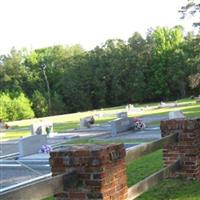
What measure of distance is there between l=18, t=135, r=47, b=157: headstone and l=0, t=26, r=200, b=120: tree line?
5695 centimetres

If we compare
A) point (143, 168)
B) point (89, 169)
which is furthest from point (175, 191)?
point (143, 168)

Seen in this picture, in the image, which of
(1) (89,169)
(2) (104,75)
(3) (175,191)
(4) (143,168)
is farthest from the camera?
(2) (104,75)

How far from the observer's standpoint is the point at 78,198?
4086 millimetres

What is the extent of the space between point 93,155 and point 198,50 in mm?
31867

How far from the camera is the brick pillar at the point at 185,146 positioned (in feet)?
22.3

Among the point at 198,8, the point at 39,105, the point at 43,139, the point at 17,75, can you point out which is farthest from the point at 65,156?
the point at 17,75

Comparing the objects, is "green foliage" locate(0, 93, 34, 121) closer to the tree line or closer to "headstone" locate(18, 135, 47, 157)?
the tree line

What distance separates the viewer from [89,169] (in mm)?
4055

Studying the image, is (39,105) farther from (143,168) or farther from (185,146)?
(185,146)

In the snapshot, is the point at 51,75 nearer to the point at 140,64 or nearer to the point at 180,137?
the point at 140,64

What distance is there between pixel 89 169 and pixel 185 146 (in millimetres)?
3130

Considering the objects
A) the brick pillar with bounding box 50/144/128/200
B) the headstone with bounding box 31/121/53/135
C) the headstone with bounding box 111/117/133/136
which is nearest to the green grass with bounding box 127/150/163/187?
the brick pillar with bounding box 50/144/128/200

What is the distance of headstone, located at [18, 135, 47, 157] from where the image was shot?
16.1 meters

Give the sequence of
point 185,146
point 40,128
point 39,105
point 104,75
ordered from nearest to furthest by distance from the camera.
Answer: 1. point 185,146
2. point 40,128
3. point 39,105
4. point 104,75
